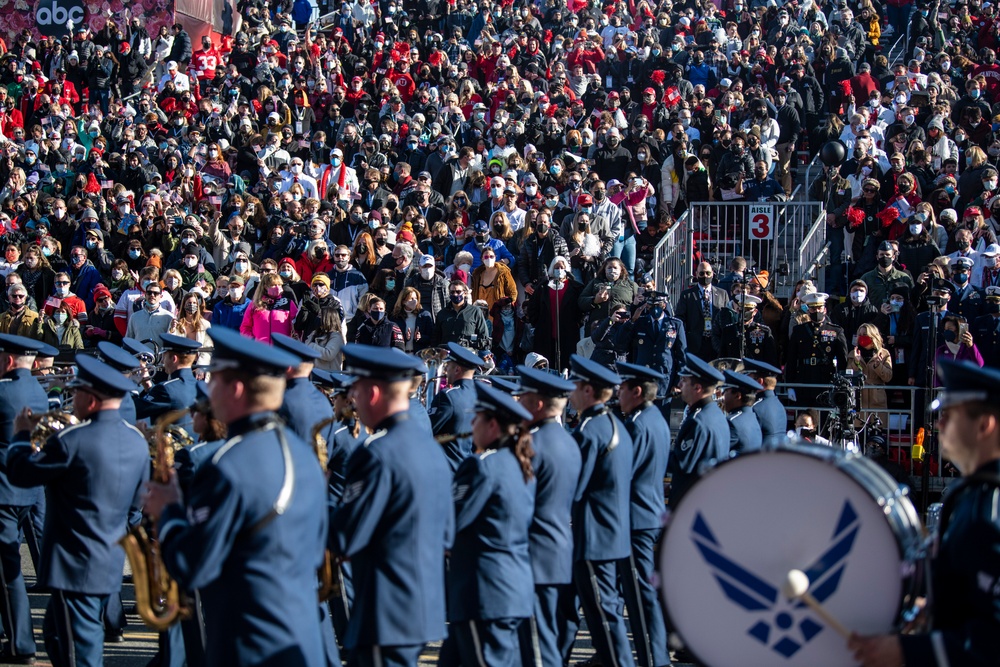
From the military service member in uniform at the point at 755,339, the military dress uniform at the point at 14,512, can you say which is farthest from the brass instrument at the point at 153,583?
the military service member in uniform at the point at 755,339

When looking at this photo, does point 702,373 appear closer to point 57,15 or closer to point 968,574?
point 968,574

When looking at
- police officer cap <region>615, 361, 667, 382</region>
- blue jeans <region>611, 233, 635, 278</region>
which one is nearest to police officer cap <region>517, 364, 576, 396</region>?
police officer cap <region>615, 361, 667, 382</region>

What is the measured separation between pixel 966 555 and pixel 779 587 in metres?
0.68

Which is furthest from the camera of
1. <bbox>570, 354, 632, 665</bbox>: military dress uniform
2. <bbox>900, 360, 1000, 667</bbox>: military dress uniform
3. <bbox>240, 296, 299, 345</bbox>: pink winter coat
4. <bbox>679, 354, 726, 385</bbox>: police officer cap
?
<bbox>240, 296, 299, 345</bbox>: pink winter coat

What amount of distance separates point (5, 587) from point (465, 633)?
321 cm

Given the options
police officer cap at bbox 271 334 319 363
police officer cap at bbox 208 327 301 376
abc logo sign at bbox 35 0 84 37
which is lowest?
police officer cap at bbox 271 334 319 363

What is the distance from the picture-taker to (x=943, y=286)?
38.4ft

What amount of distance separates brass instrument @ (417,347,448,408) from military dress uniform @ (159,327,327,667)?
20.6 ft

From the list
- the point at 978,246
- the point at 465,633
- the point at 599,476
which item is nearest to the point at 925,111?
the point at 978,246

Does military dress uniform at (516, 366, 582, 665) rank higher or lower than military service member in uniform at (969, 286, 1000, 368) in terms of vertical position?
lower

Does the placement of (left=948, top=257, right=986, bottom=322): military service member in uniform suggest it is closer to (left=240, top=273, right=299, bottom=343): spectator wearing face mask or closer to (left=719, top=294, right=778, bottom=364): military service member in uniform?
(left=719, top=294, right=778, bottom=364): military service member in uniform

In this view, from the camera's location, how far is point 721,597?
172 inches

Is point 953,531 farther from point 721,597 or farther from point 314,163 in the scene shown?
point 314,163

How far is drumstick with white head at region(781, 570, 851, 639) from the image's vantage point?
4.12 metres
